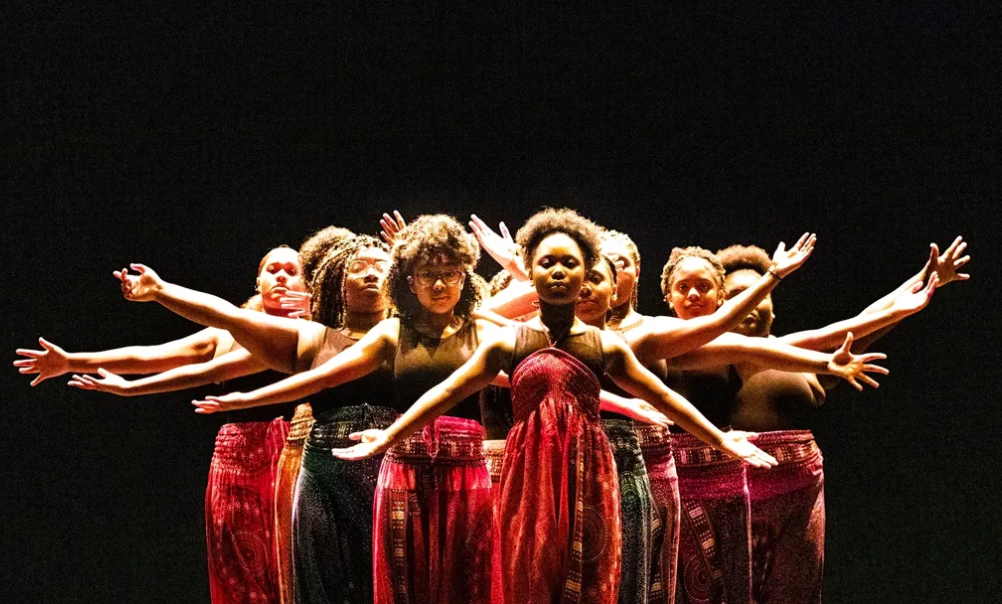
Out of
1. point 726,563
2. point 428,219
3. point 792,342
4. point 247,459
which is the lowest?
point 726,563

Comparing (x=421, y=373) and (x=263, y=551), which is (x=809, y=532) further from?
(x=263, y=551)

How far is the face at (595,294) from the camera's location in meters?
3.58

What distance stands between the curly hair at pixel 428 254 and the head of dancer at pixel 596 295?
1.12 feet

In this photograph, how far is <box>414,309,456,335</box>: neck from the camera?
3.60 m

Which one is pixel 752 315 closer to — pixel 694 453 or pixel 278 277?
pixel 694 453

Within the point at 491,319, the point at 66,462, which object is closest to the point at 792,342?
the point at 491,319

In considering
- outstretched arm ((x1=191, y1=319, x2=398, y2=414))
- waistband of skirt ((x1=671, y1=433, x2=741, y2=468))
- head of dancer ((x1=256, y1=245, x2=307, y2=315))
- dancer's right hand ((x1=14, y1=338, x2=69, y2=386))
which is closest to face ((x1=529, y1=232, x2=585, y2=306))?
outstretched arm ((x1=191, y1=319, x2=398, y2=414))

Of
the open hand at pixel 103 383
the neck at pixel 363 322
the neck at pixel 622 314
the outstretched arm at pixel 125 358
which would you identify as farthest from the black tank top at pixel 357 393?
the outstretched arm at pixel 125 358

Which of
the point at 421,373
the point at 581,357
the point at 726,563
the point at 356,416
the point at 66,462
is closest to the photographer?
the point at 581,357

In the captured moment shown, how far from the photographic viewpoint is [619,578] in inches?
131

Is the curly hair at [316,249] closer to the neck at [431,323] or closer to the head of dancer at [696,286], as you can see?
the neck at [431,323]

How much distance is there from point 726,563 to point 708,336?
3.04 feet

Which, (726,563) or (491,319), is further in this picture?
(726,563)

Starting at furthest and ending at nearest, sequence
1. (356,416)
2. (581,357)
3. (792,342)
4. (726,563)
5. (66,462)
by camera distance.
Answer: (66,462), (792,342), (726,563), (356,416), (581,357)
